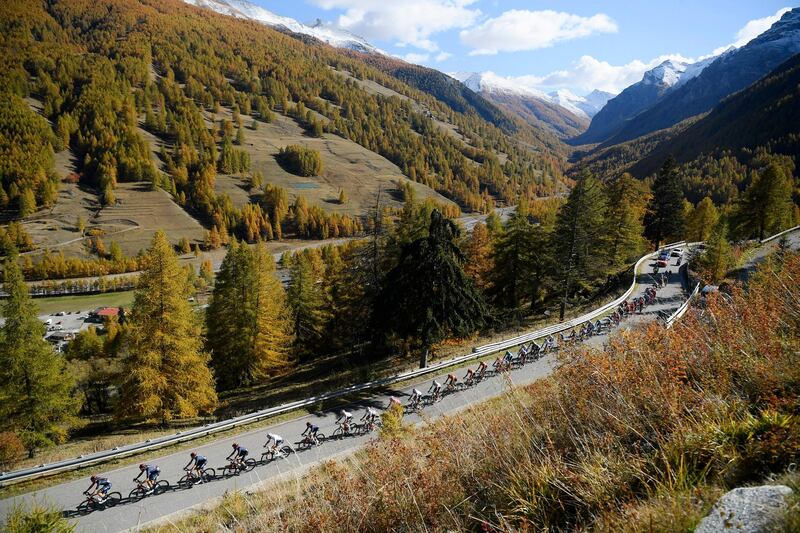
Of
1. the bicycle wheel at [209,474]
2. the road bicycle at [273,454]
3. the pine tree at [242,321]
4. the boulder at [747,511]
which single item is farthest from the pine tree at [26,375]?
the boulder at [747,511]

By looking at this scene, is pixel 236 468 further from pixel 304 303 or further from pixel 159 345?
pixel 304 303

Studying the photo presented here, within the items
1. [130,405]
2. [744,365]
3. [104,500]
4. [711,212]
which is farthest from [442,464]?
[711,212]

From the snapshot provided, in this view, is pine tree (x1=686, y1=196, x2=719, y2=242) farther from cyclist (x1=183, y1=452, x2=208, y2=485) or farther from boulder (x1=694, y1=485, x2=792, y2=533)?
boulder (x1=694, y1=485, x2=792, y2=533)

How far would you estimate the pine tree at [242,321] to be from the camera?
32.0 meters

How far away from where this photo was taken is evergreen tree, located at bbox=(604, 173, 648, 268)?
39531 millimetres

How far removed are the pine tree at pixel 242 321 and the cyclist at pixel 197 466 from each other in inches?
734

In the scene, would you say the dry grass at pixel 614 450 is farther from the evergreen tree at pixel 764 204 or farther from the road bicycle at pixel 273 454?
the evergreen tree at pixel 764 204

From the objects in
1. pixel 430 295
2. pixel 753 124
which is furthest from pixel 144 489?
pixel 753 124

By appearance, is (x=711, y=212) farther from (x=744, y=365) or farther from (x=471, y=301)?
(x=744, y=365)

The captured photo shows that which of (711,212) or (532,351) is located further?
(711,212)

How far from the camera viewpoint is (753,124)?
531ft

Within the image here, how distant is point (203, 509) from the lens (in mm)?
11570

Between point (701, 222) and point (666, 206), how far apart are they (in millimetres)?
12538

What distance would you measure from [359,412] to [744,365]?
51.8 feet
